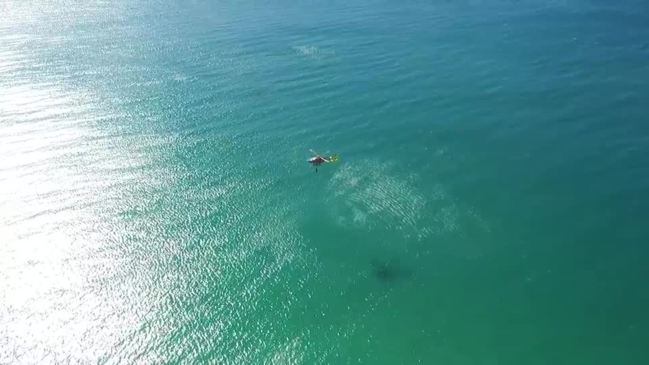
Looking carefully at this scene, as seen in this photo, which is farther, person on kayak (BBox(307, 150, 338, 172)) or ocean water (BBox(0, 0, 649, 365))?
person on kayak (BBox(307, 150, 338, 172))

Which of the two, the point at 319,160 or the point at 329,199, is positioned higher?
the point at 319,160

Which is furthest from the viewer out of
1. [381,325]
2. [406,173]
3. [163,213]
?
[406,173]

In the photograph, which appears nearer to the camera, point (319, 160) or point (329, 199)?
point (329, 199)

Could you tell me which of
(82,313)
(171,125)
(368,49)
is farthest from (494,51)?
(82,313)

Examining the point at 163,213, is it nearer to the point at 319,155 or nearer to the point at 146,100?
the point at 319,155

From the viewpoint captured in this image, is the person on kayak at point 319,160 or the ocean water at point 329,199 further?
the person on kayak at point 319,160

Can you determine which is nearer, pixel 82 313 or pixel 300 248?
pixel 82 313

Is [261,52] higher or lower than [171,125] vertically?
higher

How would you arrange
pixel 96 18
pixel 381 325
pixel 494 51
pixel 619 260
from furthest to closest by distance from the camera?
pixel 96 18 → pixel 494 51 → pixel 619 260 → pixel 381 325
